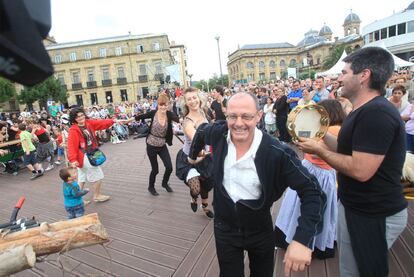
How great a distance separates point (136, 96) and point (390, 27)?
4359cm

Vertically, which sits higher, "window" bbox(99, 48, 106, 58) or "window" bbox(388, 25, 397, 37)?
"window" bbox(99, 48, 106, 58)

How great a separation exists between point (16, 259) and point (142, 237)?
7.91 feet

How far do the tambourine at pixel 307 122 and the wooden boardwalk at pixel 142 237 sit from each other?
5.24 ft

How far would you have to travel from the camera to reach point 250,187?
189 cm

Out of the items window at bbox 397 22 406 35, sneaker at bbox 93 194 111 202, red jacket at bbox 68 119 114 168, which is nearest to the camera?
red jacket at bbox 68 119 114 168

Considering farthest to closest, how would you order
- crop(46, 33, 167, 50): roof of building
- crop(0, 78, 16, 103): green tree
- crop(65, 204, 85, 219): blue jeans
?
crop(46, 33, 167, 50): roof of building < crop(0, 78, 16, 103): green tree < crop(65, 204, 85, 219): blue jeans

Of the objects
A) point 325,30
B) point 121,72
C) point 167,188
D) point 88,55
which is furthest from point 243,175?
point 325,30

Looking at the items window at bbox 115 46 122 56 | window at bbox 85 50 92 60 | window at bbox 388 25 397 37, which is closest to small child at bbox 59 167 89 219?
window at bbox 388 25 397 37

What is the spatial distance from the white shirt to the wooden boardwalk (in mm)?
1067

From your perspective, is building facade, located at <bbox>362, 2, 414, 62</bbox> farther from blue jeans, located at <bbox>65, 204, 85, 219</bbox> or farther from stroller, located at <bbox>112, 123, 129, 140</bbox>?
blue jeans, located at <bbox>65, 204, 85, 219</bbox>

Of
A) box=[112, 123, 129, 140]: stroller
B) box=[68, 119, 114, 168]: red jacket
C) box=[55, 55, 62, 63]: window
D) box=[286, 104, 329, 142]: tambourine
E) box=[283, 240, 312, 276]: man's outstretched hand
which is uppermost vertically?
box=[55, 55, 62, 63]: window

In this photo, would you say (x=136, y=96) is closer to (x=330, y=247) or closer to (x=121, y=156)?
(x=121, y=156)

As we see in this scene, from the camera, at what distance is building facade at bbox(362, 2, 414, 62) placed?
1535 inches

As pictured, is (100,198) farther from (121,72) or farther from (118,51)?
(118,51)
